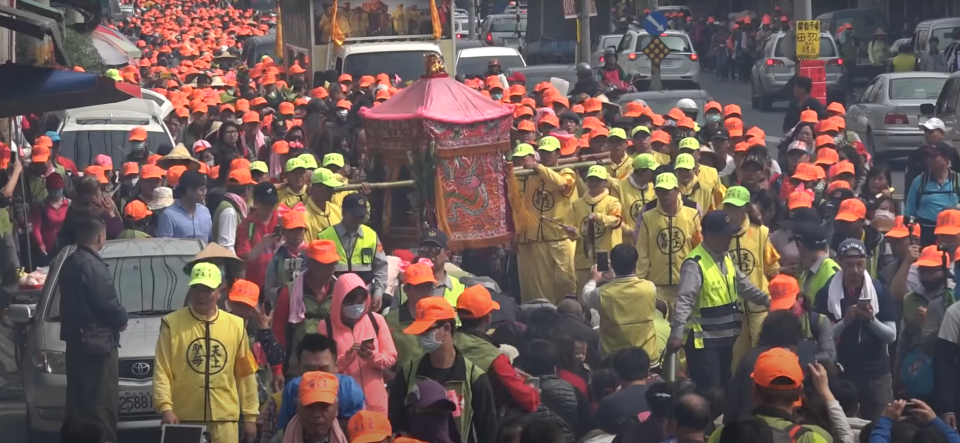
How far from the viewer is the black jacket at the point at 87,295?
9266 millimetres

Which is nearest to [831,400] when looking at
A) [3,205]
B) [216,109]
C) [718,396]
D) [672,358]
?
[718,396]

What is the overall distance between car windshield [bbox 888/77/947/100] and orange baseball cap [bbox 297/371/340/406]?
18233 millimetres

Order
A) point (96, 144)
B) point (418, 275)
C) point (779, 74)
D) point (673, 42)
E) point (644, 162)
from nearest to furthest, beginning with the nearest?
1. point (418, 275)
2. point (644, 162)
3. point (96, 144)
4. point (779, 74)
5. point (673, 42)

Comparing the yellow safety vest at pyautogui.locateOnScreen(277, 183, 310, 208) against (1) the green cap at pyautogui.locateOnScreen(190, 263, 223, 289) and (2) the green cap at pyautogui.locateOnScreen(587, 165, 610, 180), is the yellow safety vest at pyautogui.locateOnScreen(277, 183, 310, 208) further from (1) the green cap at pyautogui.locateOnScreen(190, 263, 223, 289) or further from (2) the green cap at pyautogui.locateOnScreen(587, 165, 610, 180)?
(1) the green cap at pyautogui.locateOnScreen(190, 263, 223, 289)

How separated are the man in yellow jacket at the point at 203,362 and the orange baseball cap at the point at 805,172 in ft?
18.8

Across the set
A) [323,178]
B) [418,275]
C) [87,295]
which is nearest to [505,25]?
[323,178]

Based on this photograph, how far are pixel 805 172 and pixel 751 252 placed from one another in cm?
252

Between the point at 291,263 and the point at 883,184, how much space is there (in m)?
4.97

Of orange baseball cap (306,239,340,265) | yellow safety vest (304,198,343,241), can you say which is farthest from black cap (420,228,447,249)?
orange baseball cap (306,239,340,265)

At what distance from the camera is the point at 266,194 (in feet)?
36.2

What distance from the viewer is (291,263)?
972 centimetres

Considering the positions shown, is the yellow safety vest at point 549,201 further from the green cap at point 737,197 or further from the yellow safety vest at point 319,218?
the green cap at point 737,197

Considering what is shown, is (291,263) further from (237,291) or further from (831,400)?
(831,400)

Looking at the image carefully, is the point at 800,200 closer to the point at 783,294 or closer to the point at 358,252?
the point at 783,294
